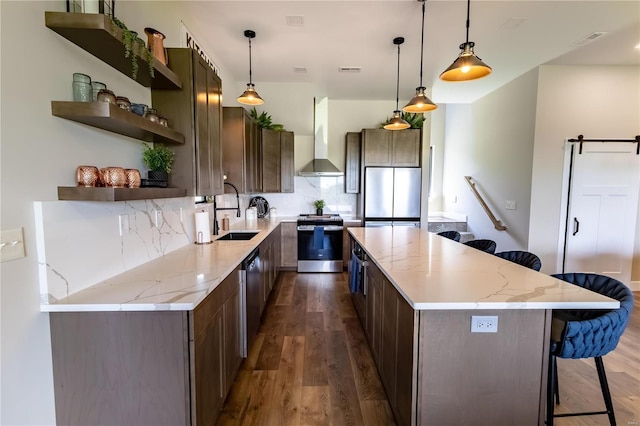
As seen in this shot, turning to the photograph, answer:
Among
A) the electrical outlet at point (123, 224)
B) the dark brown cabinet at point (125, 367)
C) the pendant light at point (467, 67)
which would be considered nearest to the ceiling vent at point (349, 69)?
the pendant light at point (467, 67)

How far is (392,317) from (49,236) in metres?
1.80

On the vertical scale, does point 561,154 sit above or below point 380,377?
above

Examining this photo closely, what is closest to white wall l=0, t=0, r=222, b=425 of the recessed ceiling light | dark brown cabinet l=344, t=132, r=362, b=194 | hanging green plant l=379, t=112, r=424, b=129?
the recessed ceiling light

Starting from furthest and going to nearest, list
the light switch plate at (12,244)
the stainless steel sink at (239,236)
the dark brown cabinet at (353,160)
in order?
the dark brown cabinet at (353,160), the stainless steel sink at (239,236), the light switch plate at (12,244)

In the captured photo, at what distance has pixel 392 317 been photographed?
5.74 ft

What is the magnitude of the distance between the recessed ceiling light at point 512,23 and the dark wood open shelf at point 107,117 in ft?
11.4

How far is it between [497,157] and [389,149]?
1.84 m

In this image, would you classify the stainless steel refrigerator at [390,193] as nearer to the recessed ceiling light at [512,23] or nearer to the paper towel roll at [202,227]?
the recessed ceiling light at [512,23]

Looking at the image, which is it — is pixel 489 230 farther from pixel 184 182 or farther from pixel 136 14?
pixel 136 14

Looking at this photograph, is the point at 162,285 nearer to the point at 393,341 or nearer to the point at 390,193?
the point at 393,341

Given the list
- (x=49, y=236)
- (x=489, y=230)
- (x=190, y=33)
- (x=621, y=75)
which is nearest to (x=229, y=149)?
(x=190, y=33)

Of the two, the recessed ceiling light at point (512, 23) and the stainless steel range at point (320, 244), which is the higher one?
the recessed ceiling light at point (512, 23)

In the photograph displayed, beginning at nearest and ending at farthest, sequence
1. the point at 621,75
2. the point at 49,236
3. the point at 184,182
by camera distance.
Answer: the point at 49,236, the point at 184,182, the point at 621,75

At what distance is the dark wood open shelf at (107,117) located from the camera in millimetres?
1294
